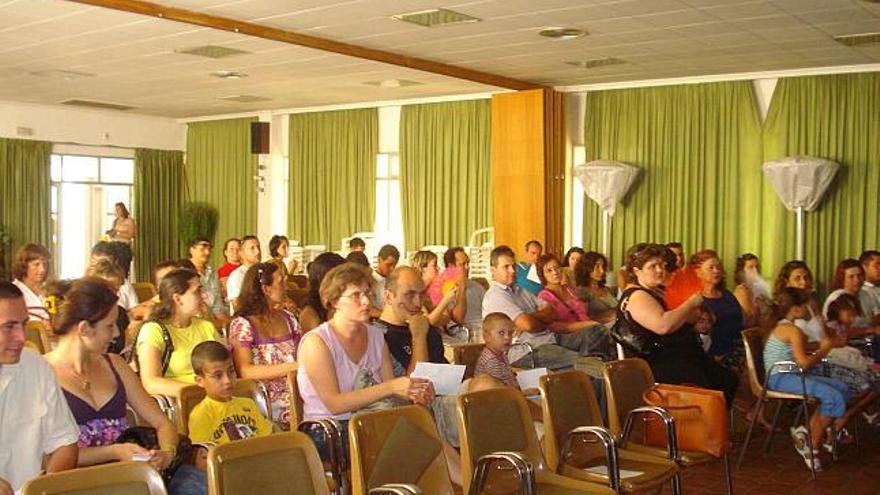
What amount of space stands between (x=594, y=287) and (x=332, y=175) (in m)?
7.78

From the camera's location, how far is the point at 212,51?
11305 mm

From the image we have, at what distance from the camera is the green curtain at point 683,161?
12.6 m

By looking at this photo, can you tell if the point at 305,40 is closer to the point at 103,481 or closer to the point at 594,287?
the point at 594,287

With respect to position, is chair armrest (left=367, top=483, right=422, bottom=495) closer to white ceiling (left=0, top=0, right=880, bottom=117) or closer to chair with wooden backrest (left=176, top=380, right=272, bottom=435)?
chair with wooden backrest (left=176, top=380, right=272, bottom=435)

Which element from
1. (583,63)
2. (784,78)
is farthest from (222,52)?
(784,78)

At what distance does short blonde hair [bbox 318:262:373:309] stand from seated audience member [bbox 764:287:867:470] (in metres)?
3.37

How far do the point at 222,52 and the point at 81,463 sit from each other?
820cm

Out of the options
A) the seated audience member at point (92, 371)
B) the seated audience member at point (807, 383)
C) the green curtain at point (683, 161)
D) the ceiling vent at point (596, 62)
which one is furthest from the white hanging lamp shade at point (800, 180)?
the seated audience member at point (92, 371)

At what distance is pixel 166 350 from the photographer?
552cm

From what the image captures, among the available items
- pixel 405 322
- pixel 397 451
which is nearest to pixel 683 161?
pixel 405 322

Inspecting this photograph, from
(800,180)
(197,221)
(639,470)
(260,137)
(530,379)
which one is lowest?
(639,470)

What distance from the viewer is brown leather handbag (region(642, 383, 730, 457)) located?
5352 mm

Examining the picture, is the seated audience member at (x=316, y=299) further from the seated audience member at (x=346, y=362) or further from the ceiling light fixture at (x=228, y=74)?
the ceiling light fixture at (x=228, y=74)

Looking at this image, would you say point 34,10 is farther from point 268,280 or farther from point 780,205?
point 780,205
